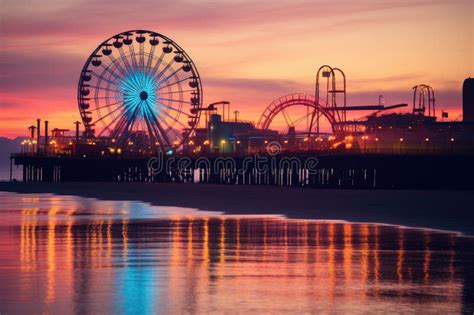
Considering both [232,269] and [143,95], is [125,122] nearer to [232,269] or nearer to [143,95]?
[143,95]

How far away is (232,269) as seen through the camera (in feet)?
68.1

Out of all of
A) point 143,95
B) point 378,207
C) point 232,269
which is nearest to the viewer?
point 232,269

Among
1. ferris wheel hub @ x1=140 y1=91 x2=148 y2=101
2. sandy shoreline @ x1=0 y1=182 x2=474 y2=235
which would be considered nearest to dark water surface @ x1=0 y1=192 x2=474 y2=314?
sandy shoreline @ x1=0 y1=182 x2=474 y2=235

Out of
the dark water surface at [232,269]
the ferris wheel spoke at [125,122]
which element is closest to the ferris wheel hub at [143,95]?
the ferris wheel spoke at [125,122]

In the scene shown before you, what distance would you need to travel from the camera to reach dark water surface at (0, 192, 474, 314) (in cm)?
1598

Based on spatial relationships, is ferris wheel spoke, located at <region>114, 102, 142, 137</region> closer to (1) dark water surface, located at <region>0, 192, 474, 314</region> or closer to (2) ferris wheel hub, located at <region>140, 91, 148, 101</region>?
(2) ferris wheel hub, located at <region>140, 91, 148, 101</region>

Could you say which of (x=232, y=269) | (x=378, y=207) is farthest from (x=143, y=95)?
(x=232, y=269)

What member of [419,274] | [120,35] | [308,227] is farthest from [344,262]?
[120,35]

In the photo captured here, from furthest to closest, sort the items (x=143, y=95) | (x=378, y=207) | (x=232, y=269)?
(x=143, y=95)
(x=378, y=207)
(x=232, y=269)

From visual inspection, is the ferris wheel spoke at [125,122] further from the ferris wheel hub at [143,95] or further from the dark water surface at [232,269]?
the dark water surface at [232,269]

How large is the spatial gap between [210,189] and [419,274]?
6236 cm

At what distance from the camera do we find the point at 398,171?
249 ft

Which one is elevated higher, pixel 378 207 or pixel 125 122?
pixel 125 122

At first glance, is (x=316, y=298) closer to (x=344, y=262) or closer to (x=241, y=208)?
(x=344, y=262)
